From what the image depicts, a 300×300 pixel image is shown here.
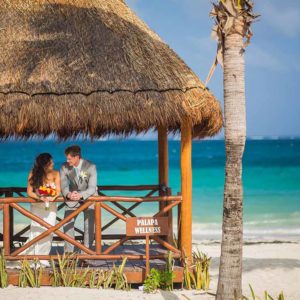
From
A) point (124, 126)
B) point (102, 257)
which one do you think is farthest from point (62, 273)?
point (124, 126)

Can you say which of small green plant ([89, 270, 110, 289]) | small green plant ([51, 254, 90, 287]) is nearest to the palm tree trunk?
small green plant ([89, 270, 110, 289])

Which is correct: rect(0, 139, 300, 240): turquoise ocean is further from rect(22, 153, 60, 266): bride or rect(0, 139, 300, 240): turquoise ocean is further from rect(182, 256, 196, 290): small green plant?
rect(182, 256, 196, 290): small green plant

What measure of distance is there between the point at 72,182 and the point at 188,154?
1384 millimetres

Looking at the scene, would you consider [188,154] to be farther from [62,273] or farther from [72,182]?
[62,273]

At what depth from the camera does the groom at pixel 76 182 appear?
7.76 m

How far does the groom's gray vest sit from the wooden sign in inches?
22.6

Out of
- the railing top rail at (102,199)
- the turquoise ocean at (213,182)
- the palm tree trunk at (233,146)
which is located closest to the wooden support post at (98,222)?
the railing top rail at (102,199)

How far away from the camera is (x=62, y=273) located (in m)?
7.43

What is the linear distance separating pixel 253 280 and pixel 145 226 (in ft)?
7.49

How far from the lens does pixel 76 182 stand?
7.94m

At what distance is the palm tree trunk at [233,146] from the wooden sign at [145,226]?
129cm

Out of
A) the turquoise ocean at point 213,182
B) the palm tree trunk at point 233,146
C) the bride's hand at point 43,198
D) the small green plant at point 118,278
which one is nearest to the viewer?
the palm tree trunk at point 233,146

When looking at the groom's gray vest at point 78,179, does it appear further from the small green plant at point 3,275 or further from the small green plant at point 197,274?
the small green plant at point 197,274

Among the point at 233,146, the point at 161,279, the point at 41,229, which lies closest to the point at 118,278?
the point at 161,279
